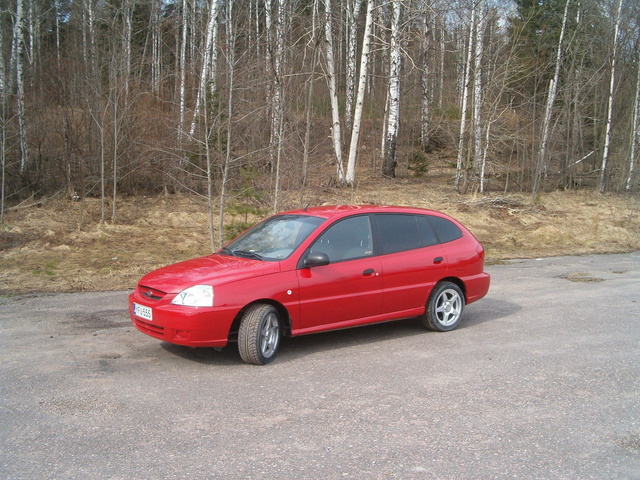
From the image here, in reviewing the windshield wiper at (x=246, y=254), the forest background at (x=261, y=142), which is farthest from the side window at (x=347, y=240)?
the forest background at (x=261, y=142)

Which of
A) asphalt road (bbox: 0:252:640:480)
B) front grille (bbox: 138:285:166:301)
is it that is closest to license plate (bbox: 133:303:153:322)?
front grille (bbox: 138:285:166:301)

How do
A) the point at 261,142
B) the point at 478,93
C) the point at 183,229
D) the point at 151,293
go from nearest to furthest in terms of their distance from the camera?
1. the point at 151,293
2. the point at 261,142
3. the point at 183,229
4. the point at 478,93

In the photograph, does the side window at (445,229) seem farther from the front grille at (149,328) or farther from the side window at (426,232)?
the front grille at (149,328)

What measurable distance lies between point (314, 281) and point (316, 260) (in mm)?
249

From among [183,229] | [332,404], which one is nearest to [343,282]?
[332,404]

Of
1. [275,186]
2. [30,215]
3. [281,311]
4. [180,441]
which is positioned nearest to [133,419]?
[180,441]

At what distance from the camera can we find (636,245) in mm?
19125

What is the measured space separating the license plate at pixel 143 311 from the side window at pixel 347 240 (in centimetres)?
189

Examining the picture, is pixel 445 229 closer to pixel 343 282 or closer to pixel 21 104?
pixel 343 282

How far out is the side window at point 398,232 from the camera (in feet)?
24.8

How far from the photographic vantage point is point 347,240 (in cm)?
725

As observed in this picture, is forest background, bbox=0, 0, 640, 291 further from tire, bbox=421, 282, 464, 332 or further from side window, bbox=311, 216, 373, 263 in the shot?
tire, bbox=421, 282, 464, 332

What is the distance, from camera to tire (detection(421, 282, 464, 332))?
781 centimetres

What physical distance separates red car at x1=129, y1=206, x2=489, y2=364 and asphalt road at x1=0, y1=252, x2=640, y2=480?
36cm
